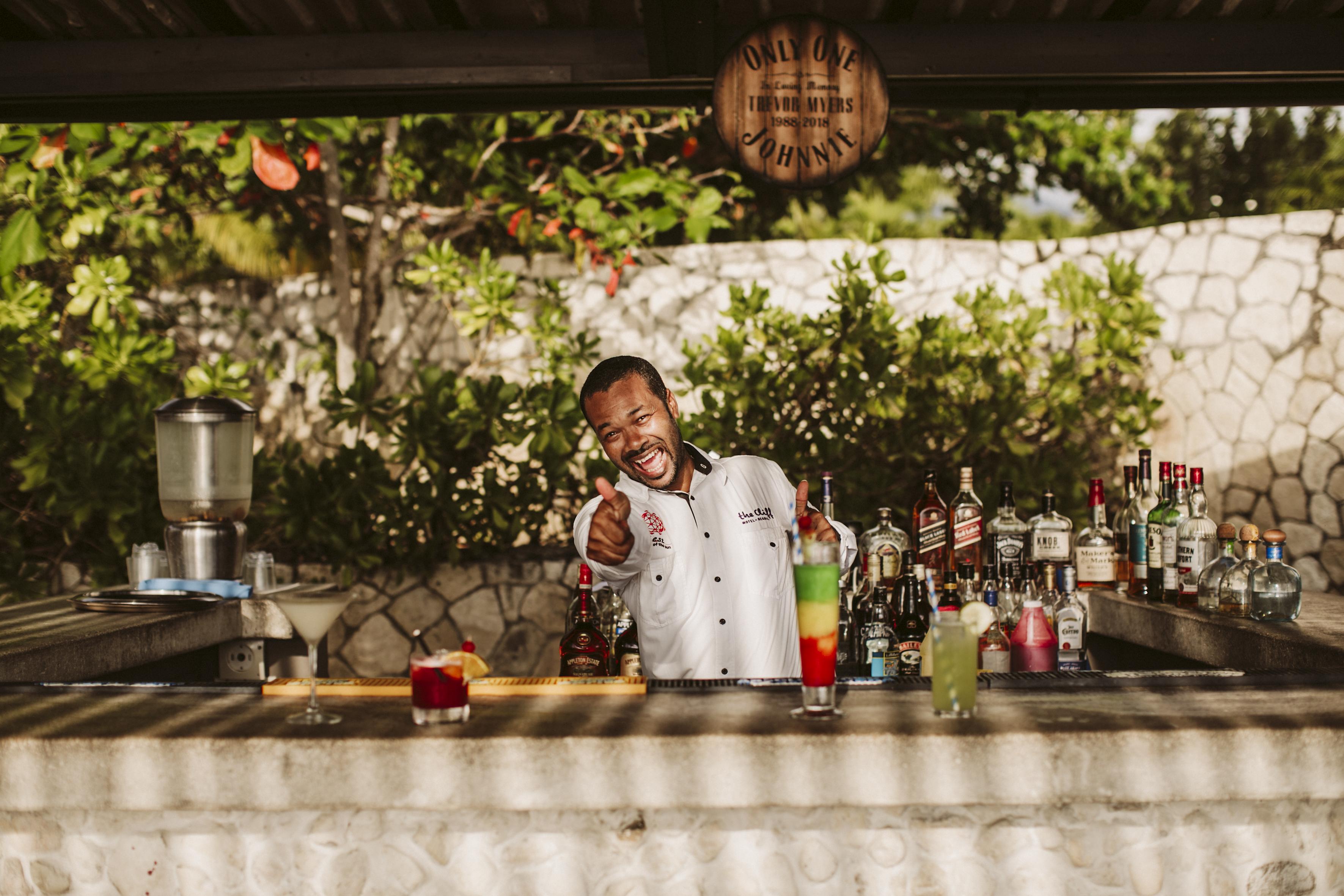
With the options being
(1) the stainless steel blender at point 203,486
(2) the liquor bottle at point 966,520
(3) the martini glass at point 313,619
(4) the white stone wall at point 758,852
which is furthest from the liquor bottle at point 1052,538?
(1) the stainless steel blender at point 203,486

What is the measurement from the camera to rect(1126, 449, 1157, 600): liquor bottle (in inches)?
119

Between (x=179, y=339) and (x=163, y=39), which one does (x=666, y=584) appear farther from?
(x=179, y=339)

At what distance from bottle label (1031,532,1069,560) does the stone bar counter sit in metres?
1.40

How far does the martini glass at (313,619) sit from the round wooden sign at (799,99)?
57.3 inches

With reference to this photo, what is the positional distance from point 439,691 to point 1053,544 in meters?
2.10

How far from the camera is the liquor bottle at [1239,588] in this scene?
2.53m

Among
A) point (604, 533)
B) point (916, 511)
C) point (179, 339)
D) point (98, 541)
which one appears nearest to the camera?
point (604, 533)

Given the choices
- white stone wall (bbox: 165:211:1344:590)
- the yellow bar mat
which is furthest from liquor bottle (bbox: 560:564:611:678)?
white stone wall (bbox: 165:211:1344:590)

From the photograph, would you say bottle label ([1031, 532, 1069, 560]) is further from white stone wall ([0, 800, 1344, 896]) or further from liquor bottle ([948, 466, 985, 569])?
white stone wall ([0, 800, 1344, 896])

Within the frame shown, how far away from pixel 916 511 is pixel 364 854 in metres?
2.02

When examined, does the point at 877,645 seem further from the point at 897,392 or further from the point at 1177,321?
the point at 1177,321

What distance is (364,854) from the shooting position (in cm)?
166

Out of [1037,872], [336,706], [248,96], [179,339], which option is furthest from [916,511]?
[179,339]

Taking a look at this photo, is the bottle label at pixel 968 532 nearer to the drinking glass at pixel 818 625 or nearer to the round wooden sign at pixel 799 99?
the round wooden sign at pixel 799 99
